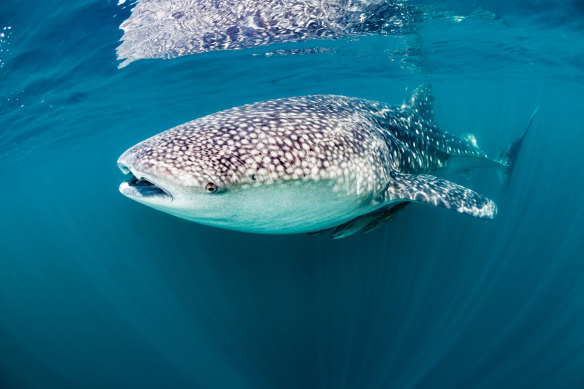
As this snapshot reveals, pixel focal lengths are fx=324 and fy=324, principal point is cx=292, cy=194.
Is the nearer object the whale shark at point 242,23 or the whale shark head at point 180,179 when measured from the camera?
the whale shark head at point 180,179

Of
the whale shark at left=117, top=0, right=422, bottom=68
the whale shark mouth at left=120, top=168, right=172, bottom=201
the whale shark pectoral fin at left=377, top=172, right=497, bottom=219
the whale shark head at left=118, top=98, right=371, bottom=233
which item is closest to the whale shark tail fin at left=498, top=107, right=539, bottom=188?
the whale shark at left=117, top=0, right=422, bottom=68

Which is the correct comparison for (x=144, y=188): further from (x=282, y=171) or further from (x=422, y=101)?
(x=422, y=101)

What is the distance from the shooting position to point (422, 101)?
7777 mm

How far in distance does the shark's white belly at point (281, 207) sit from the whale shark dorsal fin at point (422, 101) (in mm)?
4976

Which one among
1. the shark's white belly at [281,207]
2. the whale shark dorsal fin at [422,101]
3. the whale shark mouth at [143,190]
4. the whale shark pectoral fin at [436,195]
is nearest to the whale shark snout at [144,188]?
the whale shark mouth at [143,190]

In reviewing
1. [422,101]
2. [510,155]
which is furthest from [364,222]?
[510,155]

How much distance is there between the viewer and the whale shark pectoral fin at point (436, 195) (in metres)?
3.90

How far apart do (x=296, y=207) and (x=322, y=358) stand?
5457 millimetres

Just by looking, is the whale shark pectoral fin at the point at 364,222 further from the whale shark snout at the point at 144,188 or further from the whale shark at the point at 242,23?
A: the whale shark at the point at 242,23

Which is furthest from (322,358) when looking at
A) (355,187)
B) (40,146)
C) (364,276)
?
(40,146)

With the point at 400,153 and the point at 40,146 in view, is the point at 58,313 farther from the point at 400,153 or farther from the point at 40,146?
the point at 400,153

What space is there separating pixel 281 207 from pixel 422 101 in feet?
20.6

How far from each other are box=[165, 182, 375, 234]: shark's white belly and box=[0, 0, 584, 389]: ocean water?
4856 millimetres

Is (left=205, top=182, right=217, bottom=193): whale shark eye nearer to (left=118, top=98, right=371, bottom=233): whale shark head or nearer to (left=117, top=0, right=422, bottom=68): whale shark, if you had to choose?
(left=118, top=98, right=371, bottom=233): whale shark head
